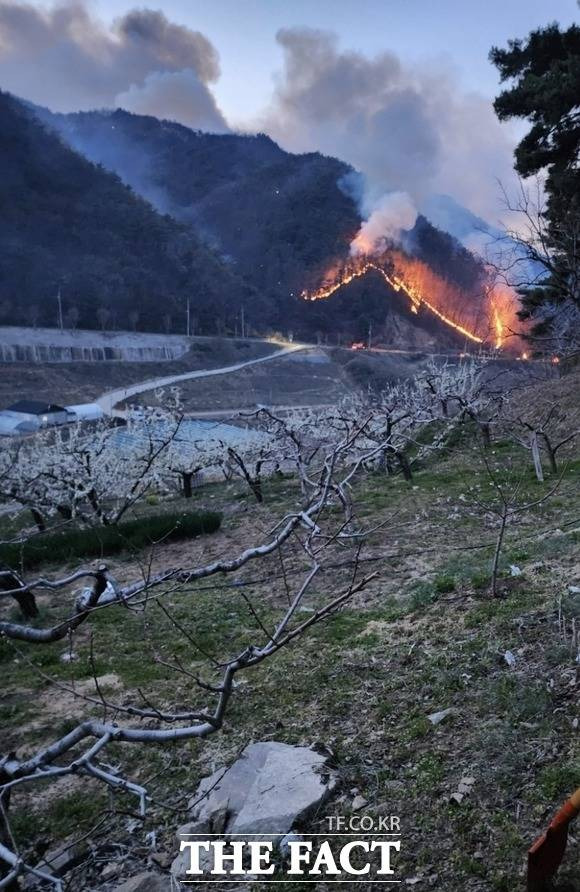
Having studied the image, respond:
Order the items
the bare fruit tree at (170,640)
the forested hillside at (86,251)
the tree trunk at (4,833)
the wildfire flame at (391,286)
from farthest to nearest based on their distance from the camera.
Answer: the wildfire flame at (391,286) → the forested hillside at (86,251) → the tree trunk at (4,833) → the bare fruit tree at (170,640)

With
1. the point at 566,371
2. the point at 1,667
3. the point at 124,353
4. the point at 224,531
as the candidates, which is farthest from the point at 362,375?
the point at 1,667

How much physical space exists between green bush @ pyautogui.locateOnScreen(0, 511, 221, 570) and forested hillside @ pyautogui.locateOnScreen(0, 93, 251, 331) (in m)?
67.2

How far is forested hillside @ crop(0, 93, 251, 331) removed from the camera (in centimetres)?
7906

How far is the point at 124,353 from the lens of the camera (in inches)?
2672

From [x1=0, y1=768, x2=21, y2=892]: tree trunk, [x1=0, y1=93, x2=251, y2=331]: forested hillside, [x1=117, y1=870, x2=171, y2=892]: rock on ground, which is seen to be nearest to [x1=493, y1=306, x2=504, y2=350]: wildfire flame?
[x1=117, y1=870, x2=171, y2=892]: rock on ground

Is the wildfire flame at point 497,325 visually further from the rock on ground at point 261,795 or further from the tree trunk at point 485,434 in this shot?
the rock on ground at point 261,795

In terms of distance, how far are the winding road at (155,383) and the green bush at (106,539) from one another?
32935mm

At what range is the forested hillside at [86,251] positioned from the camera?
3113 inches

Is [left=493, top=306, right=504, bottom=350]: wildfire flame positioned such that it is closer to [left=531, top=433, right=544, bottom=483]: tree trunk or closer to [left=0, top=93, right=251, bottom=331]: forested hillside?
[left=531, top=433, right=544, bottom=483]: tree trunk

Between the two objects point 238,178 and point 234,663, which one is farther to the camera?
point 238,178

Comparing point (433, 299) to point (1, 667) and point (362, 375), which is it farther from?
point (1, 667)

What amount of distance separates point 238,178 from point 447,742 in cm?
19855

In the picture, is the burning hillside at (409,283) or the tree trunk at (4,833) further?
the burning hillside at (409,283)

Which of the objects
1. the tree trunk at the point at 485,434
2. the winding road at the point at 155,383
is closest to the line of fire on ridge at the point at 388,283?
the winding road at the point at 155,383
